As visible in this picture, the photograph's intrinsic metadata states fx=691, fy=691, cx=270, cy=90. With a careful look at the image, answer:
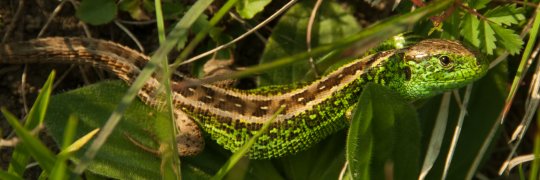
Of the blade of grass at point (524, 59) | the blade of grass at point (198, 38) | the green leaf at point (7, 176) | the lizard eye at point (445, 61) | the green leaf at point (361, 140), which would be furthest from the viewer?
the lizard eye at point (445, 61)

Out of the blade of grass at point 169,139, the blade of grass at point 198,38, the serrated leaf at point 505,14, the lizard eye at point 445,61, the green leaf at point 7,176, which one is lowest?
the green leaf at point 7,176

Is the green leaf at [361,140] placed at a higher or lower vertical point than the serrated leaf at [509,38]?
lower

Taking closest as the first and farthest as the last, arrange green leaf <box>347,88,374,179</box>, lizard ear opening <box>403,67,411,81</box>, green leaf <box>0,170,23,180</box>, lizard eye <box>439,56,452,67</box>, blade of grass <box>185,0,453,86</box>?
blade of grass <box>185,0,453,86</box>, green leaf <box>0,170,23,180</box>, green leaf <box>347,88,374,179</box>, lizard eye <box>439,56,452,67</box>, lizard ear opening <box>403,67,411,81</box>

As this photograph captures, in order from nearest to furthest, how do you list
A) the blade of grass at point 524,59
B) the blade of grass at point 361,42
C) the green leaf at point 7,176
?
the blade of grass at point 361,42 → the green leaf at point 7,176 → the blade of grass at point 524,59

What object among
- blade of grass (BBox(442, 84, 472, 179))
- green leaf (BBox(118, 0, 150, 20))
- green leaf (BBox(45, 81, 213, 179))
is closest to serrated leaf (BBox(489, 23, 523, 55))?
blade of grass (BBox(442, 84, 472, 179))

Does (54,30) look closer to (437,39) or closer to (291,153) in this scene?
(291,153)

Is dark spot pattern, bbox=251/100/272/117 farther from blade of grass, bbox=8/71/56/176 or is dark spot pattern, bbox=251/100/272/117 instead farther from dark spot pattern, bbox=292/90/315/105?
blade of grass, bbox=8/71/56/176

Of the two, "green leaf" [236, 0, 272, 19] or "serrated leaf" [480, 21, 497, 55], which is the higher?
"green leaf" [236, 0, 272, 19]

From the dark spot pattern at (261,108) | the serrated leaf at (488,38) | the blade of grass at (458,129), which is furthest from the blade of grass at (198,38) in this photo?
the blade of grass at (458,129)

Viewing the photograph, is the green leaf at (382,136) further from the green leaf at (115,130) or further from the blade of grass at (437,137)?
the green leaf at (115,130)
